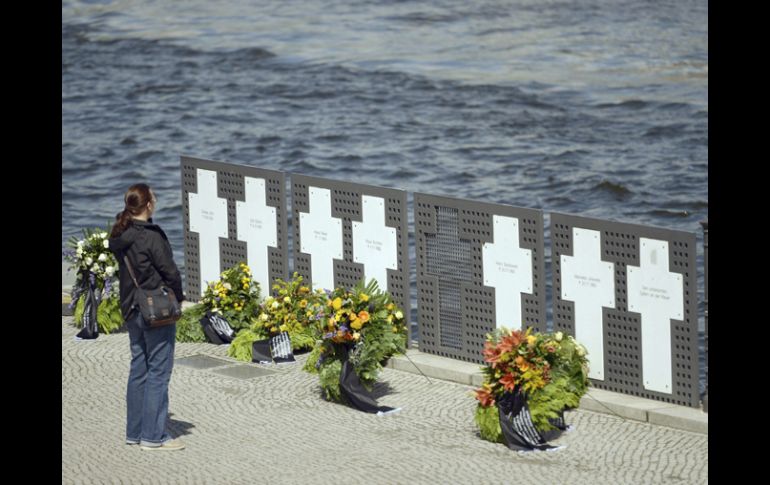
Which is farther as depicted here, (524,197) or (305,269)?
(524,197)

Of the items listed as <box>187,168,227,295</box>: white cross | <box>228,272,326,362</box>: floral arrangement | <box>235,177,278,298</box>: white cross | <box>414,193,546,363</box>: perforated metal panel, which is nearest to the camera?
<box>414,193,546,363</box>: perforated metal panel

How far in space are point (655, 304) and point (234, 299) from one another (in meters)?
4.30

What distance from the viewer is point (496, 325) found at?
11398mm

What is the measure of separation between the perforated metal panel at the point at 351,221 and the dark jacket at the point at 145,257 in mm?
3260

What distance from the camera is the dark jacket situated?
29.3 ft

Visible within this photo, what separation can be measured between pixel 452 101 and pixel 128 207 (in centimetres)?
2923

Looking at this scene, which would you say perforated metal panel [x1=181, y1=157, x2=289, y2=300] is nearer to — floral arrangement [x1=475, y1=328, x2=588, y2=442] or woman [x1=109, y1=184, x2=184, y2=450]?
floral arrangement [x1=475, y1=328, x2=588, y2=442]

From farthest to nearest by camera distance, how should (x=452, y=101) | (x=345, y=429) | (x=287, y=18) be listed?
(x=287, y=18), (x=452, y=101), (x=345, y=429)

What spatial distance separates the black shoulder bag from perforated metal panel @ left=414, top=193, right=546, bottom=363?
3.28 meters

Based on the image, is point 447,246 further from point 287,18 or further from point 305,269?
point 287,18

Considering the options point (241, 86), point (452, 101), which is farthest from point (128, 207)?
point (241, 86)

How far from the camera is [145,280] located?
898 cm

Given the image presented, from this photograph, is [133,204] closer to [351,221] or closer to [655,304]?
[351,221]

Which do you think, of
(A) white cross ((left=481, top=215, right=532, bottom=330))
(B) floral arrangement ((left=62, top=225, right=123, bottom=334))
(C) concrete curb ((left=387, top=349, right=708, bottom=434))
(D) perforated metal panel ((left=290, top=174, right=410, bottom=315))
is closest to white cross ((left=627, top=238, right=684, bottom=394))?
(C) concrete curb ((left=387, top=349, right=708, bottom=434))
